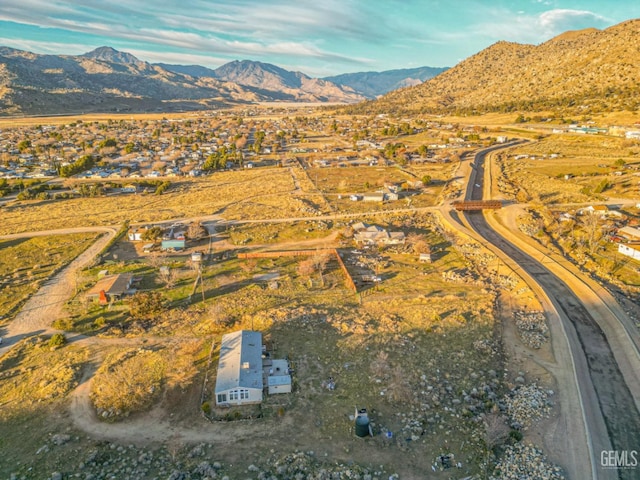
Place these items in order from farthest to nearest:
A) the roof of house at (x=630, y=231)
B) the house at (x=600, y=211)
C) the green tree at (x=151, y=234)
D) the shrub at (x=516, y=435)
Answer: the house at (x=600, y=211) < the green tree at (x=151, y=234) < the roof of house at (x=630, y=231) < the shrub at (x=516, y=435)

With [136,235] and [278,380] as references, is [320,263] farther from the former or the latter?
[136,235]

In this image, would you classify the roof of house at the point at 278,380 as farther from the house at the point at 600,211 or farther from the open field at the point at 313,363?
the house at the point at 600,211

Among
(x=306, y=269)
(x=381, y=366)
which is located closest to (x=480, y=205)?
(x=306, y=269)

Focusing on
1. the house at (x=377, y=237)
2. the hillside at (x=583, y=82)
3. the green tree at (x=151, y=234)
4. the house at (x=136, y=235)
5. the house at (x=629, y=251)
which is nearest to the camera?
the house at (x=629, y=251)

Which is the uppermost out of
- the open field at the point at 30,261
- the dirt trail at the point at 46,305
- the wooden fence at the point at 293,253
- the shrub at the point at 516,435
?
the shrub at the point at 516,435

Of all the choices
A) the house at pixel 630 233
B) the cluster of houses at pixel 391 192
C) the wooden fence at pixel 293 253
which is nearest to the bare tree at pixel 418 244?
the wooden fence at pixel 293 253

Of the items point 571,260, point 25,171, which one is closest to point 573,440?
point 571,260

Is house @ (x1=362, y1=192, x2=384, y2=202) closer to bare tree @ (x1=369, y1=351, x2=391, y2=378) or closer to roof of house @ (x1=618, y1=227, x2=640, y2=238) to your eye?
roof of house @ (x1=618, y1=227, x2=640, y2=238)
